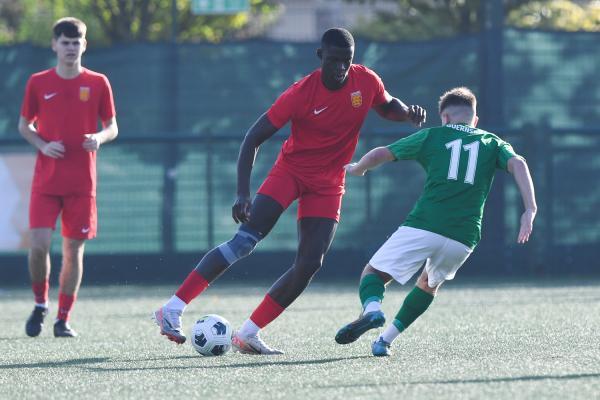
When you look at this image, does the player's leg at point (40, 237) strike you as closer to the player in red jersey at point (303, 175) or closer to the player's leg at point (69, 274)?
the player's leg at point (69, 274)

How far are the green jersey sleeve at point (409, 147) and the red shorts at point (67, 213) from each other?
8.94ft

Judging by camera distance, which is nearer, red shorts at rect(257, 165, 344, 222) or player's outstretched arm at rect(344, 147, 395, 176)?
player's outstretched arm at rect(344, 147, 395, 176)

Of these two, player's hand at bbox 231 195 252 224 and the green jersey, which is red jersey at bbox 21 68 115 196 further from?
the green jersey

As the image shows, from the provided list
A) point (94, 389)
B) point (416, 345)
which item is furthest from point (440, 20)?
point (94, 389)

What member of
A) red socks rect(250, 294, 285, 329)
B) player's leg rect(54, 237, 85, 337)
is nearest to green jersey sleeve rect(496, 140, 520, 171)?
red socks rect(250, 294, 285, 329)

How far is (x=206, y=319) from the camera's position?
297 inches

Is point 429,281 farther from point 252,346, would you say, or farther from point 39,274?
point 39,274

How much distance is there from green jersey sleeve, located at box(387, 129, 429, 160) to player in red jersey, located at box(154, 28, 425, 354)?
49 cm

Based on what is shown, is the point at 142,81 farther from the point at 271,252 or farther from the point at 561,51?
the point at 561,51

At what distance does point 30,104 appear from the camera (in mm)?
9078

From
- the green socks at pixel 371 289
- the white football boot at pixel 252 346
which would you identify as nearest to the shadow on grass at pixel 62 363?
the white football boot at pixel 252 346

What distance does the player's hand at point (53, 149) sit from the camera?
8.84 metres

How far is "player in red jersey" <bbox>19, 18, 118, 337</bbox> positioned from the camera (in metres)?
8.98

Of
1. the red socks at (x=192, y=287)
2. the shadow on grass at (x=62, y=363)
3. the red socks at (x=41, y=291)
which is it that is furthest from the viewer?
the red socks at (x=41, y=291)
